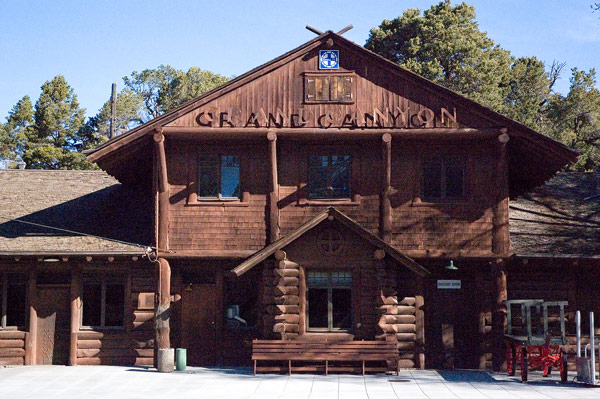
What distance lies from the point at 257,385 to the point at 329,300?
3.70 meters

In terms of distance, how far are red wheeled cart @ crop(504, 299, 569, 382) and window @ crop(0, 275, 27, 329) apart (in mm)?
13632

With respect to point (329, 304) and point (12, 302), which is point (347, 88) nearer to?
point (329, 304)

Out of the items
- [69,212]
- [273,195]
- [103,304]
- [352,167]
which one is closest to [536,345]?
[352,167]

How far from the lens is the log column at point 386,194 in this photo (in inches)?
873

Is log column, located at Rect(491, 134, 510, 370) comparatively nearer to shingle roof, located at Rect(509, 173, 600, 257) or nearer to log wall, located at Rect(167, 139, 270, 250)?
shingle roof, located at Rect(509, 173, 600, 257)

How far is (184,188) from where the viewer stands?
895 inches

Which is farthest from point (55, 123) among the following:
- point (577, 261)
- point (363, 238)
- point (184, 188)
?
point (577, 261)

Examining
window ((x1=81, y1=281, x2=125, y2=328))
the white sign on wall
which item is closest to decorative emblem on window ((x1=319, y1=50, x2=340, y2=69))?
the white sign on wall

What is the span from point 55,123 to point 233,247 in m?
31.9

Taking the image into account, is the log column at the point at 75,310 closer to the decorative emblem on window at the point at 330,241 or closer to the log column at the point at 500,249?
the decorative emblem on window at the point at 330,241

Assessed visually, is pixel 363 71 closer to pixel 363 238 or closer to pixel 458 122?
pixel 458 122

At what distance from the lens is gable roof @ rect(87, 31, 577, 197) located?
21.9 meters

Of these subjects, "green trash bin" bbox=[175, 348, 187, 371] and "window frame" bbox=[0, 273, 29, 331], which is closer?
"green trash bin" bbox=[175, 348, 187, 371]

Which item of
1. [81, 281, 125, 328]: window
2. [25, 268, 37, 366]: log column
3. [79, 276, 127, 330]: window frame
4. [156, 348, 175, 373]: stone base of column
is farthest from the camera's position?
[81, 281, 125, 328]: window
